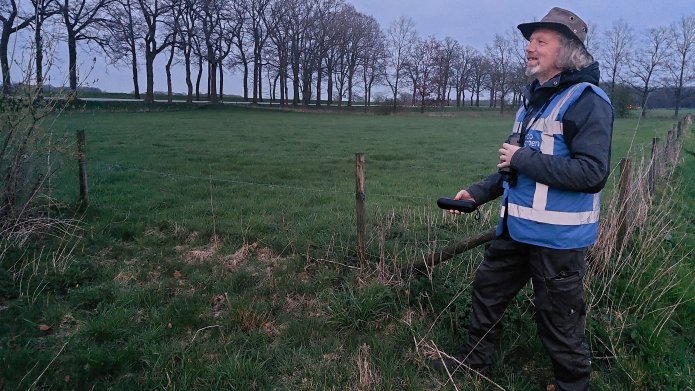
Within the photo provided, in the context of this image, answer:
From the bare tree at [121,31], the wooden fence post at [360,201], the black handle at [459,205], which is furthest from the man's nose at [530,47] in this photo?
the bare tree at [121,31]

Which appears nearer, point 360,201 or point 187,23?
point 360,201

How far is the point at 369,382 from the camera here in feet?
10.2

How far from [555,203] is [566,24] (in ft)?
3.00

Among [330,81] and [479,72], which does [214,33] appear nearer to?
[330,81]

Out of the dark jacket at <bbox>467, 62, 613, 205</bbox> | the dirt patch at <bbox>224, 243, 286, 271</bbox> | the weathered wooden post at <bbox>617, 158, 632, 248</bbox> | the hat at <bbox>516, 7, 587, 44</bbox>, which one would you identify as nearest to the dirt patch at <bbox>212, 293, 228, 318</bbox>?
the dirt patch at <bbox>224, 243, 286, 271</bbox>

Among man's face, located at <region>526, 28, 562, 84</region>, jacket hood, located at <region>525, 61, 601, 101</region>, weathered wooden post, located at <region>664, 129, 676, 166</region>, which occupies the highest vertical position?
man's face, located at <region>526, 28, 562, 84</region>

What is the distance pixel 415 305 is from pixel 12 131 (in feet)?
15.1

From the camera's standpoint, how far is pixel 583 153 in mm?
2438

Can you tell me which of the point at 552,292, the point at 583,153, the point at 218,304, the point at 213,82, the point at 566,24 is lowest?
the point at 218,304

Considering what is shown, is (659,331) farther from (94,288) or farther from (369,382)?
(94,288)

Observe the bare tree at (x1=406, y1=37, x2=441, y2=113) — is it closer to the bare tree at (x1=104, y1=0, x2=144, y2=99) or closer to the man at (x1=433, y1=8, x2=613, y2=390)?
the bare tree at (x1=104, y1=0, x2=144, y2=99)

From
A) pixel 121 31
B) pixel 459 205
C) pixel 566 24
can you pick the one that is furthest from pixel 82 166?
pixel 121 31

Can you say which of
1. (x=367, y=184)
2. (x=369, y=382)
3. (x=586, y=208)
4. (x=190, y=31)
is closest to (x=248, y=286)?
(x=369, y=382)

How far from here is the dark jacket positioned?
7.97 feet
